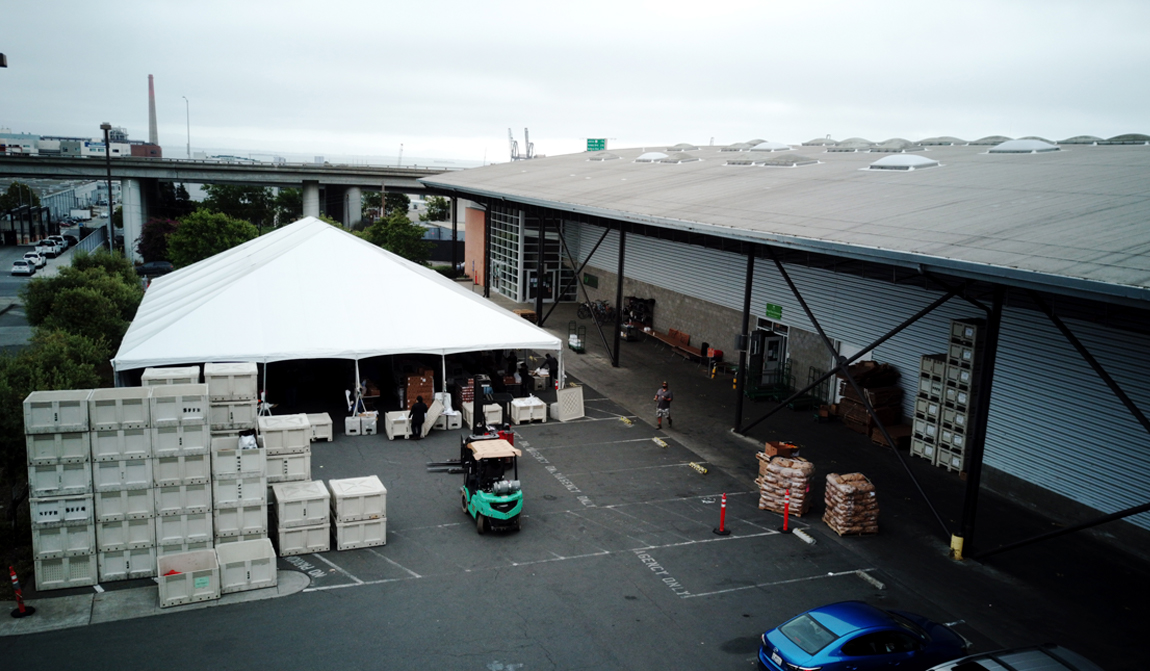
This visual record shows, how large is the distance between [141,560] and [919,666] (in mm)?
11724

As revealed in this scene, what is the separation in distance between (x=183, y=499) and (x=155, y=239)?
5565 cm

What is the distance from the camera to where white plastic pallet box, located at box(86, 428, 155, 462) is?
38.2 feet

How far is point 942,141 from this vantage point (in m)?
30.9

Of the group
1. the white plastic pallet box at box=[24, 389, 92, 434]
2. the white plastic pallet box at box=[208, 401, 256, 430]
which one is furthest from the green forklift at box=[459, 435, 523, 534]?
the white plastic pallet box at box=[24, 389, 92, 434]

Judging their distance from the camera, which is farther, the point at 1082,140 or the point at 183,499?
the point at 1082,140

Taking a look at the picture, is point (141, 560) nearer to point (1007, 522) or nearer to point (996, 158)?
point (1007, 522)

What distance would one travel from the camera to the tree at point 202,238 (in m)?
46.0

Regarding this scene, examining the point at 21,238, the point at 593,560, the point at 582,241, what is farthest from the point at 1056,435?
the point at 21,238

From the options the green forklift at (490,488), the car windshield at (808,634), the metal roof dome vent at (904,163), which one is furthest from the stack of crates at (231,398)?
the metal roof dome vent at (904,163)

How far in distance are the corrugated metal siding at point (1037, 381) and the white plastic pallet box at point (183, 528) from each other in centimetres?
1643

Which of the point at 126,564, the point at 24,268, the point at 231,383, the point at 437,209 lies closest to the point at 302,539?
the point at 126,564

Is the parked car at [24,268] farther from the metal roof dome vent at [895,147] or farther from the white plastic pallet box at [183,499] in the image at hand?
the metal roof dome vent at [895,147]

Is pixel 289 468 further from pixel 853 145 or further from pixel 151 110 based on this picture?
pixel 151 110

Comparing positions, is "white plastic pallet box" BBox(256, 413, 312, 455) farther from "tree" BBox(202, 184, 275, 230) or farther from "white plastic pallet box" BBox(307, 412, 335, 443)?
"tree" BBox(202, 184, 275, 230)
